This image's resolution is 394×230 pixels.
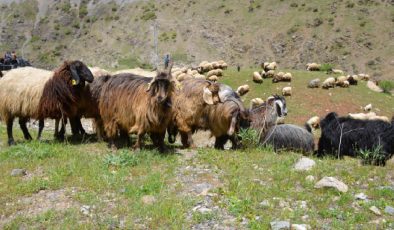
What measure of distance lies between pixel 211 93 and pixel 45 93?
11.8 ft

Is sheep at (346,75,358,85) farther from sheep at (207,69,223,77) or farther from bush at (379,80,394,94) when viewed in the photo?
sheep at (207,69,223,77)

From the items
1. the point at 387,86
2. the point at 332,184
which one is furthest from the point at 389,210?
the point at 387,86

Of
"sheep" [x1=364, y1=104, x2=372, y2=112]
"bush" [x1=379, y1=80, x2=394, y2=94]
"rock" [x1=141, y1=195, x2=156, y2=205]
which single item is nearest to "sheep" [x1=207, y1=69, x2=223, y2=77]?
"sheep" [x1=364, y1=104, x2=372, y2=112]

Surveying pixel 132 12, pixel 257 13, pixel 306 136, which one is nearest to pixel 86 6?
pixel 132 12

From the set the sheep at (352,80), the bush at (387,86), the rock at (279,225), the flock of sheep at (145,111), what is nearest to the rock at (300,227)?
the rock at (279,225)

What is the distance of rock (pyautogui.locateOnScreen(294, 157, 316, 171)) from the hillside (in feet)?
126

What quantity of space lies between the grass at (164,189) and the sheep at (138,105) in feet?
1.56

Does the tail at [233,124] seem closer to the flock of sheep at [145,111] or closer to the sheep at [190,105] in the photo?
the flock of sheep at [145,111]

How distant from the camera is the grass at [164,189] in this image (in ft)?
19.4

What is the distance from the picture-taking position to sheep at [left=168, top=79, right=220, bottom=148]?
34.5ft

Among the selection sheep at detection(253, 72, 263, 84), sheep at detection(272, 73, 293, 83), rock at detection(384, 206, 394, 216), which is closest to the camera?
rock at detection(384, 206, 394, 216)

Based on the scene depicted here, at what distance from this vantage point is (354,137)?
1059 centimetres

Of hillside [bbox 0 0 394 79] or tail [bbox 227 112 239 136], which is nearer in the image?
tail [bbox 227 112 239 136]

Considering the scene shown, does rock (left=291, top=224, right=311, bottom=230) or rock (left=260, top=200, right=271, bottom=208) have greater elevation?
rock (left=291, top=224, right=311, bottom=230)
